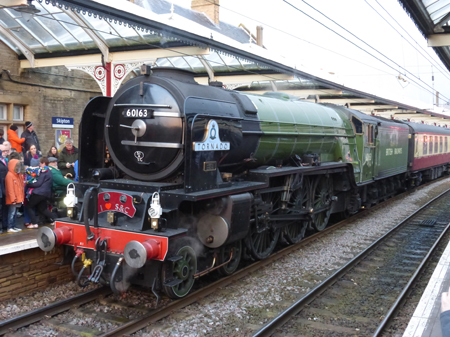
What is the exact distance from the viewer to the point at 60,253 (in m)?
6.37

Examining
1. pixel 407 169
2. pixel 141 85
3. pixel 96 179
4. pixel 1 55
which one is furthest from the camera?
pixel 407 169

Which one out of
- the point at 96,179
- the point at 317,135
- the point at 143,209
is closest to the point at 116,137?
the point at 96,179

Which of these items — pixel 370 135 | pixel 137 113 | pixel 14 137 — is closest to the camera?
pixel 137 113

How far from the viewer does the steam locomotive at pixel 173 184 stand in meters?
5.10

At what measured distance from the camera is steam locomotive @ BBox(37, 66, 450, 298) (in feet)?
16.7

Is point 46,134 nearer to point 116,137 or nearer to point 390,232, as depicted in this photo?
point 116,137

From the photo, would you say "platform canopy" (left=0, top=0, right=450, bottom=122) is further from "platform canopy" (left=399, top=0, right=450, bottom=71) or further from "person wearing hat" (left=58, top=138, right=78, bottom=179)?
"platform canopy" (left=399, top=0, right=450, bottom=71)

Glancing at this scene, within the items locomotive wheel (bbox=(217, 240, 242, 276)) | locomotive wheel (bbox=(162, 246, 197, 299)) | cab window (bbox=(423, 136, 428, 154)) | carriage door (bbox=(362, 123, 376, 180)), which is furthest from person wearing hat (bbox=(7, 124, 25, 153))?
cab window (bbox=(423, 136, 428, 154))

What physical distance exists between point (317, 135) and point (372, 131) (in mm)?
3971

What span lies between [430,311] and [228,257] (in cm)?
286

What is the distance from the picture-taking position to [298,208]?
820 centimetres

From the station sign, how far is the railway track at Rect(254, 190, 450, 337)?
990 cm

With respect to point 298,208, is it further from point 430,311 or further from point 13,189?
point 13,189

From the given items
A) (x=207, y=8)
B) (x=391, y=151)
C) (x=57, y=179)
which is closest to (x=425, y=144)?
(x=391, y=151)
